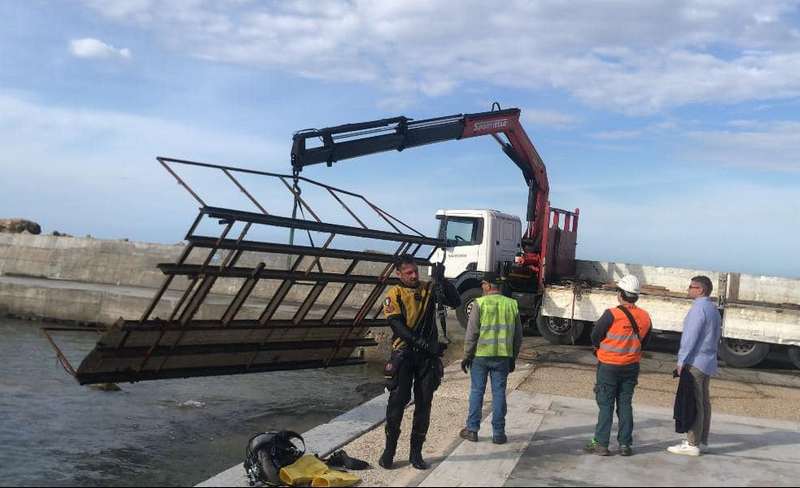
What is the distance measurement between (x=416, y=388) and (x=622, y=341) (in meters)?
2.12

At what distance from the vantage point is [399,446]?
782 centimetres

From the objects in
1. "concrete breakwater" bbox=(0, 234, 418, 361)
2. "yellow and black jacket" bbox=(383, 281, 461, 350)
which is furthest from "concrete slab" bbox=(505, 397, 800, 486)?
"concrete breakwater" bbox=(0, 234, 418, 361)

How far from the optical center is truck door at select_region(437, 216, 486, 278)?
1745 cm

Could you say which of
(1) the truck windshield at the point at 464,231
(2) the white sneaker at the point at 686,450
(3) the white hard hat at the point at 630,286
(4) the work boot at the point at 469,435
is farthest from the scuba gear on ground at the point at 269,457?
(1) the truck windshield at the point at 464,231

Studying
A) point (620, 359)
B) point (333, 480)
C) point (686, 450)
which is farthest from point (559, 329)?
point (333, 480)

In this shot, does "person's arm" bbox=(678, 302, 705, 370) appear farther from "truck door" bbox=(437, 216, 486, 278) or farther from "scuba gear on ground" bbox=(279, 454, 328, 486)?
"truck door" bbox=(437, 216, 486, 278)

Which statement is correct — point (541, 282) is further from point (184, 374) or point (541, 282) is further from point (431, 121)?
point (184, 374)

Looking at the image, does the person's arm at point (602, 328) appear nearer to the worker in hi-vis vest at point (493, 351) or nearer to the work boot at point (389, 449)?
the worker in hi-vis vest at point (493, 351)

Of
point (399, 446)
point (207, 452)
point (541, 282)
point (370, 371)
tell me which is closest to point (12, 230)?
point (370, 371)

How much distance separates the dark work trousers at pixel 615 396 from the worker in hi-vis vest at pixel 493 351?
971 mm

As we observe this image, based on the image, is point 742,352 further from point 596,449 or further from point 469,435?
point 469,435

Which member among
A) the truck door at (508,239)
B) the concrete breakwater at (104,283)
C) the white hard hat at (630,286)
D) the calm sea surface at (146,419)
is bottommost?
the calm sea surface at (146,419)

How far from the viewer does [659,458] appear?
7.41m

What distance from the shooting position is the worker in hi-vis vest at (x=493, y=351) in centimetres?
773
